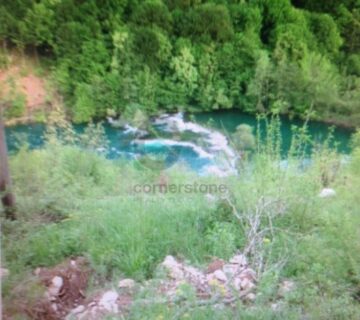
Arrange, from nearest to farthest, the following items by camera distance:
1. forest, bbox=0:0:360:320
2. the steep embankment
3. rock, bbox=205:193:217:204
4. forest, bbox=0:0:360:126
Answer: forest, bbox=0:0:360:320 → rock, bbox=205:193:217:204 → the steep embankment → forest, bbox=0:0:360:126

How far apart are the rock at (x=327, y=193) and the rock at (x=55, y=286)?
1452 millimetres

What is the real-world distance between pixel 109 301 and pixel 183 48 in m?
5.02

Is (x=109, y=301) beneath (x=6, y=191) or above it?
beneath

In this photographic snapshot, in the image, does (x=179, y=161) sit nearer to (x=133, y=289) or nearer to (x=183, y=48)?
(x=183, y=48)

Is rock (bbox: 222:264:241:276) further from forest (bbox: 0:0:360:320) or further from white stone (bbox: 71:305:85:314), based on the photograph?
white stone (bbox: 71:305:85:314)

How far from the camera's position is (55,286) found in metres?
1.78

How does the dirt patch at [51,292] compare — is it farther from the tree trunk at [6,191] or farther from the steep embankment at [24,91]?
the steep embankment at [24,91]

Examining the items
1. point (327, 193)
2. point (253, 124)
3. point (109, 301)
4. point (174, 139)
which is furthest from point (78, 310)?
point (253, 124)

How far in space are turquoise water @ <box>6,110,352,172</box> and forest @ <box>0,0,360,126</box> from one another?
365 millimetres

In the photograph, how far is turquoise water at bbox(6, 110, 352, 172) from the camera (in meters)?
4.48

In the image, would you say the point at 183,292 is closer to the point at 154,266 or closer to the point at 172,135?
the point at 154,266

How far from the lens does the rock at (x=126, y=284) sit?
175cm

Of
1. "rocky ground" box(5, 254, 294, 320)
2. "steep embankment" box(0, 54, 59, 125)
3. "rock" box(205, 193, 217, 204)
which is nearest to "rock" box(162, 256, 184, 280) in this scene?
"rocky ground" box(5, 254, 294, 320)

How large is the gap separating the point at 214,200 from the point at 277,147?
49cm
